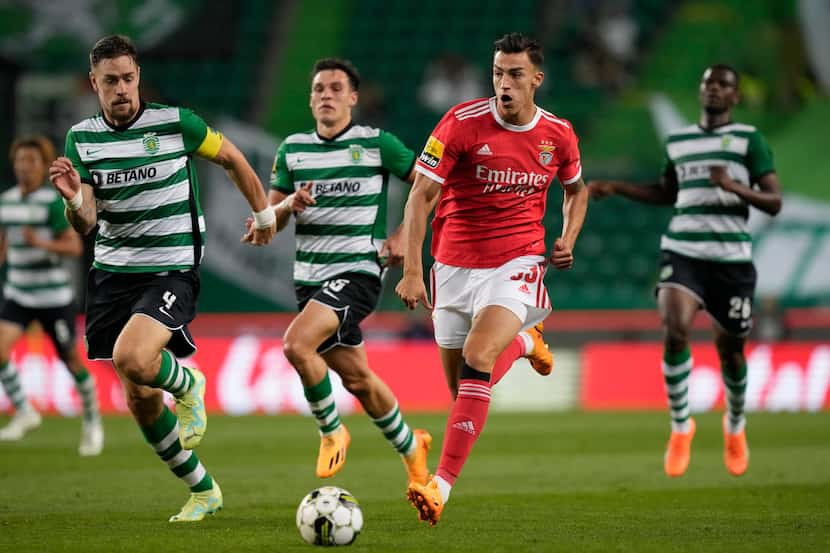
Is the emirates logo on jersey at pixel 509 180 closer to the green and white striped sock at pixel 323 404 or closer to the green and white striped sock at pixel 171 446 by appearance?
the green and white striped sock at pixel 323 404

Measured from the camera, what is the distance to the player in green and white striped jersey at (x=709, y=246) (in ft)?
29.4

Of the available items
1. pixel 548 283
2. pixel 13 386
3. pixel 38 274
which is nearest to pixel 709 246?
pixel 38 274

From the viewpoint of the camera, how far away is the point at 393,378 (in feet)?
54.9

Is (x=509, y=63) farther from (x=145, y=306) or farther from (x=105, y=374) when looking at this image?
(x=105, y=374)

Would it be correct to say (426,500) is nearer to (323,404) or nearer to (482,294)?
(482,294)

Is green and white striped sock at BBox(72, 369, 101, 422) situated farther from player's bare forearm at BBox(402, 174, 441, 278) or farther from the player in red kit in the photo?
player's bare forearm at BBox(402, 174, 441, 278)

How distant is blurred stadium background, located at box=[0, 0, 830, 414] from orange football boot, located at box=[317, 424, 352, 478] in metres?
9.06

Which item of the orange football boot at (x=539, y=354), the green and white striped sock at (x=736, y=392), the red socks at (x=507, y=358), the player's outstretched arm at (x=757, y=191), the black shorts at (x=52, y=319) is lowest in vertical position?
the black shorts at (x=52, y=319)

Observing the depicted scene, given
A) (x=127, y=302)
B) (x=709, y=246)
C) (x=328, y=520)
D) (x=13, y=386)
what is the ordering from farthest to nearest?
(x=13, y=386), (x=709, y=246), (x=127, y=302), (x=328, y=520)

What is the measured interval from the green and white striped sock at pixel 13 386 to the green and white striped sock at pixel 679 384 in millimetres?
5992

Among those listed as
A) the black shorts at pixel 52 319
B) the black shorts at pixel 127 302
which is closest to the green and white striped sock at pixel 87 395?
the black shorts at pixel 52 319

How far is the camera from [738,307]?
29.8 feet

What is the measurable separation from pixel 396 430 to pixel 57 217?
4.71m

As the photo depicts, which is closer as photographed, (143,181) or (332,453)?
(143,181)
